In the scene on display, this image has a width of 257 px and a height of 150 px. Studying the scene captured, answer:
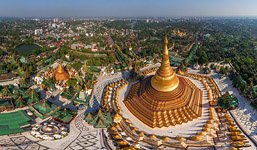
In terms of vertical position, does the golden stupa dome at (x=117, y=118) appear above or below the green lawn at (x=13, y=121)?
above

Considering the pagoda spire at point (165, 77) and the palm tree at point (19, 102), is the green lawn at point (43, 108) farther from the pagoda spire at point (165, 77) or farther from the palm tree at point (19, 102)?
the pagoda spire at point (165, 77)

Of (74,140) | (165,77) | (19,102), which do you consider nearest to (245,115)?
(165,77)

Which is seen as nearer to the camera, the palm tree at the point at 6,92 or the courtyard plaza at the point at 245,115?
the courtyard plaza at the point at 245,115

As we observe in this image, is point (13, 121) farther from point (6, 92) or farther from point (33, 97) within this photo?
point (6, 92)

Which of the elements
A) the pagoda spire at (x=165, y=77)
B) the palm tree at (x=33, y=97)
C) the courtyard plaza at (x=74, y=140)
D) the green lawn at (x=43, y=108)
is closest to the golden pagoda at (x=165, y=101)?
the pagoda spire at (x=165, y=77)

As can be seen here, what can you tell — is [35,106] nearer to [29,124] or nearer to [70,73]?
[29,124]

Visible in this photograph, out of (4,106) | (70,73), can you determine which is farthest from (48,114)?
(70,73)
